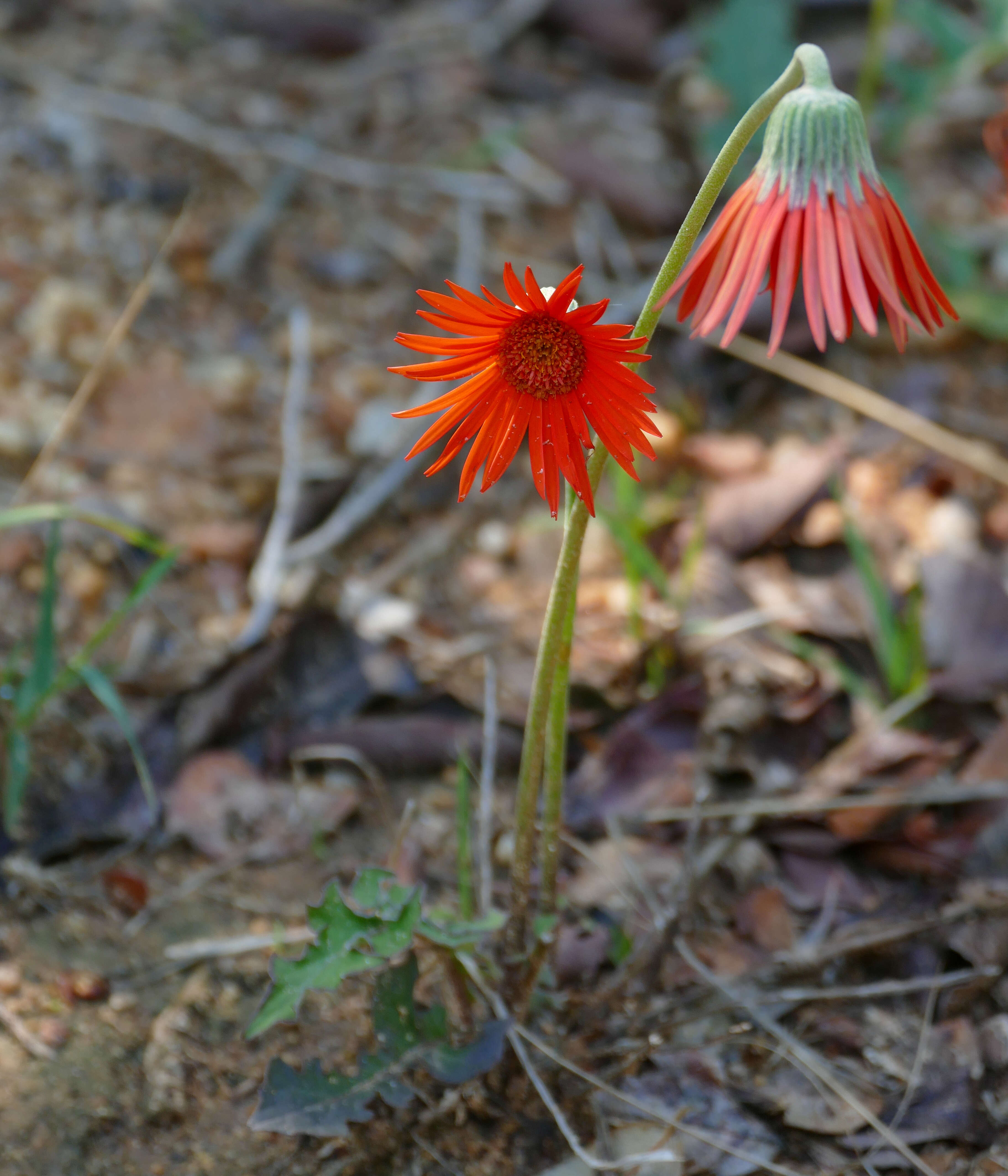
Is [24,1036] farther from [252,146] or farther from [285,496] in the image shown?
[252,146]

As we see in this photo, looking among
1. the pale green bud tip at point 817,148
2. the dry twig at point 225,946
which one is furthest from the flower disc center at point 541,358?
the dry twig at point 225,946

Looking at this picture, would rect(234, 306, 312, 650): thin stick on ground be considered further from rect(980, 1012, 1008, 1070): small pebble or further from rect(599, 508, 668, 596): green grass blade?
rect(980, 1012, 1008, 1070): small pebble

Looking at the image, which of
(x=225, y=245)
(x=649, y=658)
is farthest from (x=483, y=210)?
(x=649, y=658)

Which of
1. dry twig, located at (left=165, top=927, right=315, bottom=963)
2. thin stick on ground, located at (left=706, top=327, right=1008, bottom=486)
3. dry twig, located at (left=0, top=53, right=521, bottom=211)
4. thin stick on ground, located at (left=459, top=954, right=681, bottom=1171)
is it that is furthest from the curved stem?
dry twig, located at (left=0, top=53, right=521, bottom=211)

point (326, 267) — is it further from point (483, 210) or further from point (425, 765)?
point (425, 765)

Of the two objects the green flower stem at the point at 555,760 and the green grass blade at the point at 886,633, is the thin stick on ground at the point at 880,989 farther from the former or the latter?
the green grass blade at the point at 886,633

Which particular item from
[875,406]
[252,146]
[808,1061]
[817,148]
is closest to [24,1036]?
[808,1061]
